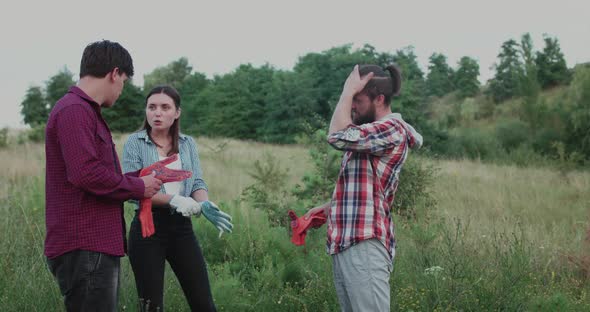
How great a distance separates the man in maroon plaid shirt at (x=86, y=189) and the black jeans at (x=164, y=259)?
588 millimetres

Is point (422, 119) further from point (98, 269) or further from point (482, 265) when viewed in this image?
point (98, 269)

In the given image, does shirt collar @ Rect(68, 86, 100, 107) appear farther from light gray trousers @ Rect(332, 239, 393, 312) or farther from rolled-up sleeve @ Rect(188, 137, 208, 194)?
light gray trousers @ Rect(332, 239, 393, 312)

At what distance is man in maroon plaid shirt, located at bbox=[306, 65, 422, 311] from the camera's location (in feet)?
8.64

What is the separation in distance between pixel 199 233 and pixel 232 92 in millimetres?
41125

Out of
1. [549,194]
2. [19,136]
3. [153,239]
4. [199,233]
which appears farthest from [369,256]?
[19,136]

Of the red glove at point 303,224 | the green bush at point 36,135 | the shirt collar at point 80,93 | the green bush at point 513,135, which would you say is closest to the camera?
the shirt collar at point 80,93

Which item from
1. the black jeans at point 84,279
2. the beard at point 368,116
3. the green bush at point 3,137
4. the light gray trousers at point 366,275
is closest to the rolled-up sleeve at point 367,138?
the beard at point 368,116

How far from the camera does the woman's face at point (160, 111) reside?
328 cm

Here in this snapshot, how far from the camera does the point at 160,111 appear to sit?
10.8 feet

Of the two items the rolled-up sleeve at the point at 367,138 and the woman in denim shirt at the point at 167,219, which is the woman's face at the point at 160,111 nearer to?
the woman in denim shirt at the point at 167,219

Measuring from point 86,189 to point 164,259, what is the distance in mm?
965

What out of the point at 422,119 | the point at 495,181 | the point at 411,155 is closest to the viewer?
the point at 411,155

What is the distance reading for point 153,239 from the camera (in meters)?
3.11

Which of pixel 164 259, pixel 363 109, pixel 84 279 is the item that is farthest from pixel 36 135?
pixel 363 109
